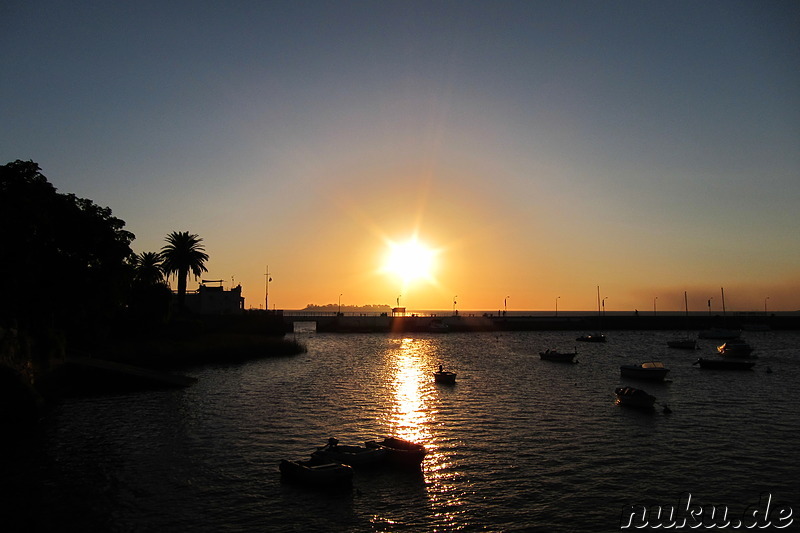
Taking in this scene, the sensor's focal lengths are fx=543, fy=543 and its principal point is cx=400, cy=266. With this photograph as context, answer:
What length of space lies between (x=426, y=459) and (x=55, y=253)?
38969mm

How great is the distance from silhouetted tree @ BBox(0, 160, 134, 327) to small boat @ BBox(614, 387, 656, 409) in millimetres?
49512

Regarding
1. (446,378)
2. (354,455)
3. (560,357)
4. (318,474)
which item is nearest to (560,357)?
(560,357)

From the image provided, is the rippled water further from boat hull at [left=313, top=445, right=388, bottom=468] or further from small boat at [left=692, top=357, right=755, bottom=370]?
small boat at [left=692, top=357, right=755, bottom=370]

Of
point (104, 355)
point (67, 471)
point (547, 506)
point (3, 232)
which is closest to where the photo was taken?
point (547, 506)

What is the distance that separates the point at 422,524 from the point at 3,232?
38581 mm

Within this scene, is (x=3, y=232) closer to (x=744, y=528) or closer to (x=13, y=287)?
→ (x=13, y=287)

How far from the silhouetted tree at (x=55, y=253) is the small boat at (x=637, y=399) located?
49512 mm

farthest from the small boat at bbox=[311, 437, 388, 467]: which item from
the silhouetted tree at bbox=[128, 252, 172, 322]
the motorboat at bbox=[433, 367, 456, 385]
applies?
the silhouetted tree at bbox=[128, 252, 172, 322]

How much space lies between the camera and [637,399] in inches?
1897

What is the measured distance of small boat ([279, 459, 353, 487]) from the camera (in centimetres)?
2689

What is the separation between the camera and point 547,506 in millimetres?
25250

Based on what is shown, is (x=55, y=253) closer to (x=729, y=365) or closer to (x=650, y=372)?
(x=650, y=372)

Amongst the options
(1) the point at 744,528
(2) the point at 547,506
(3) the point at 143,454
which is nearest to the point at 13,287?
(3) the point at 143,454

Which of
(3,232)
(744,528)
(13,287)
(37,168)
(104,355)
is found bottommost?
(744,528)
